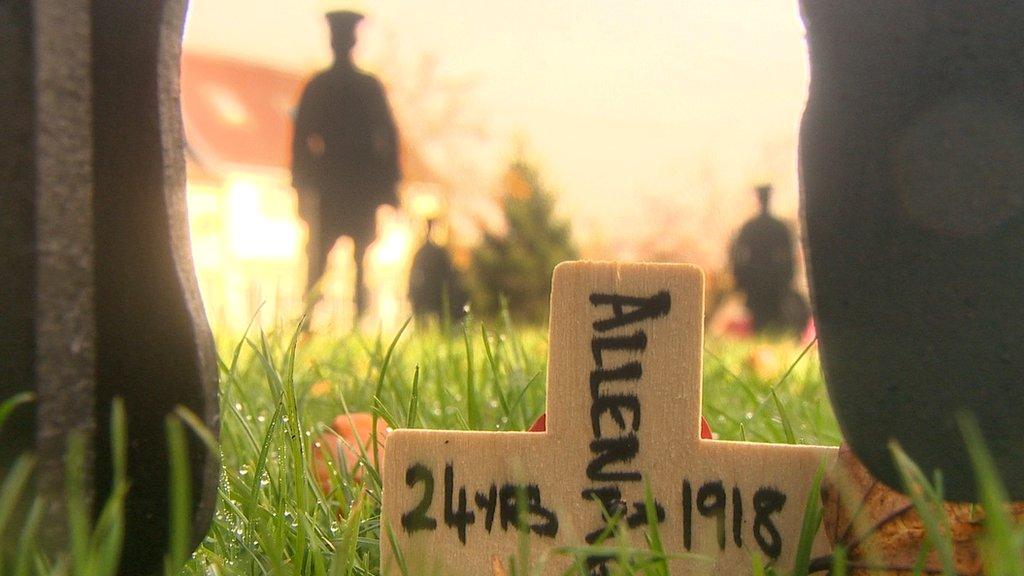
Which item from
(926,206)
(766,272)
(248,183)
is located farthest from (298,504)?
(248,183)

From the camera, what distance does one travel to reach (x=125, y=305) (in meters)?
0.73

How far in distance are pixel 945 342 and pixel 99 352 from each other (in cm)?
57

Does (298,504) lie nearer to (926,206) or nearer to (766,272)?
(926,206)

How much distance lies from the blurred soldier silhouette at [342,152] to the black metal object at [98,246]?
5279 mm

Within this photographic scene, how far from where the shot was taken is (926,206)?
2.30 ft

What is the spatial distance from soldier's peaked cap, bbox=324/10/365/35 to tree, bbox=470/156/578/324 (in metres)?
12.3

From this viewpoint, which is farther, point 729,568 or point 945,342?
point 729,568

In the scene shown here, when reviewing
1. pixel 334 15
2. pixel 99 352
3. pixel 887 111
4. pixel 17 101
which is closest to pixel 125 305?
pixel 99 352

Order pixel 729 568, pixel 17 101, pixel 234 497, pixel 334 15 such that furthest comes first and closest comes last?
pixel 334 15
pixel 234 497
pixel 729 568
pixel 17 101

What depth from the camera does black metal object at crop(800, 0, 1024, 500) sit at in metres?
0.69

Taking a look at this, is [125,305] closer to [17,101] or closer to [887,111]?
[17,101]

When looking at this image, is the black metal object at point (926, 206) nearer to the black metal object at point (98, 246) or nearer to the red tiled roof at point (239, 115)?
the black metal object at point (98, 246)

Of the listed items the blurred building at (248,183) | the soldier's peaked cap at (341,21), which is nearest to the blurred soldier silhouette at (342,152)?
the soldier's peaked cap at (341,21)

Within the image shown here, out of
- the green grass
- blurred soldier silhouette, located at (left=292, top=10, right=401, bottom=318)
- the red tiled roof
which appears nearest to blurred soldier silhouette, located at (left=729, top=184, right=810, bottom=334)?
blurred soldier silhouette, located at (left=292, top=10, right=401, bottom=318)
